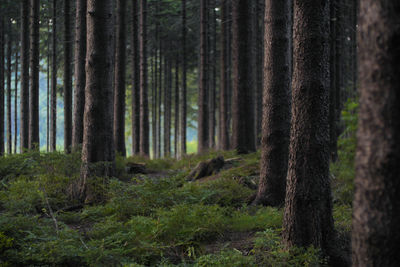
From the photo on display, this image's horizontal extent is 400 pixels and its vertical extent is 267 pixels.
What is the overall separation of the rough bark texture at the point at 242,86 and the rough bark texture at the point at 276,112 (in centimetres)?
608

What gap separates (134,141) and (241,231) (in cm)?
1299

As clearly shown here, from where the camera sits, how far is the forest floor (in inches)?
192

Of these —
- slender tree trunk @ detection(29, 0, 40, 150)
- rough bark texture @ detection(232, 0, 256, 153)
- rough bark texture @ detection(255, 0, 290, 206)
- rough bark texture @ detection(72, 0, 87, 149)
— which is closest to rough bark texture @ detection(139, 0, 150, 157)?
slender tree trunk @ detection(29, 0, 40, 150)

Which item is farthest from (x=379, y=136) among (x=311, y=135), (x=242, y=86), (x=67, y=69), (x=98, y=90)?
(x=67, y=69)

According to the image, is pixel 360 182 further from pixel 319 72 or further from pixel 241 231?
pixel 241 231

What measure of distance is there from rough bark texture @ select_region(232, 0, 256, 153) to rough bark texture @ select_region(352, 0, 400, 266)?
10.4m

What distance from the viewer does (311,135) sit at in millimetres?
4883

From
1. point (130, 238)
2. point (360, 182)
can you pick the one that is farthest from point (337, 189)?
point (360, 182)

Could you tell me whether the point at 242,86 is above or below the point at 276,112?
above

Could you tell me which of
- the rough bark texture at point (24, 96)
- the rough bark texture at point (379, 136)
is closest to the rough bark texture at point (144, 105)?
the rough bark texture at point (24, 96)

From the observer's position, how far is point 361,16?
313 cm

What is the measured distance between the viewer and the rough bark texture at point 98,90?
29.7 feet

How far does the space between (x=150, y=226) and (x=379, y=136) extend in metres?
3.87

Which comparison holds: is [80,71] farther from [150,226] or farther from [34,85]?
[150,226]
